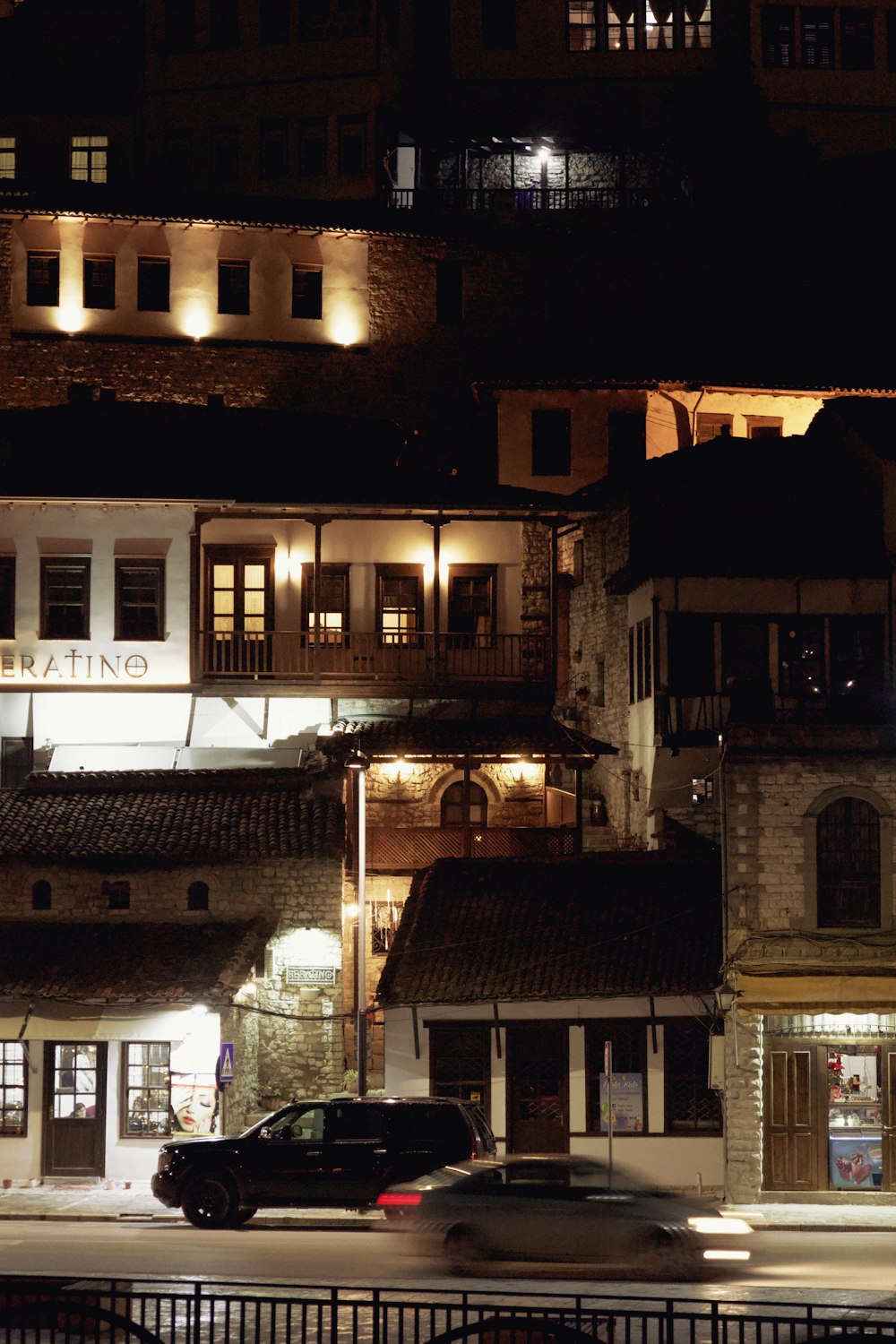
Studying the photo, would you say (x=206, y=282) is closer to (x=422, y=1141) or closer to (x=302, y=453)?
(x=302, y=453)

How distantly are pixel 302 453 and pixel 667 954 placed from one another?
21086mm

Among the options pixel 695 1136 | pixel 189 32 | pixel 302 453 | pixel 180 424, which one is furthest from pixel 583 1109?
pixel 189 32

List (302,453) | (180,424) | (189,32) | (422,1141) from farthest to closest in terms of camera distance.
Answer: (189,32)
(180,424)
(302,453)
(422,1141)

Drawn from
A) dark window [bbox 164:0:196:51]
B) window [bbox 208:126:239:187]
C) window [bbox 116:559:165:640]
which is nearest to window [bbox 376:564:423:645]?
window [bbox 116:559:165:640]

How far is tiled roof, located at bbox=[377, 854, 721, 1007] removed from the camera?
3141 centimetres

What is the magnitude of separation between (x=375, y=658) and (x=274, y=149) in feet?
77.1

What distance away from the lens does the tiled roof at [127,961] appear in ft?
105

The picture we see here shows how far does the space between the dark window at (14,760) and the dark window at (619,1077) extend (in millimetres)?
17315

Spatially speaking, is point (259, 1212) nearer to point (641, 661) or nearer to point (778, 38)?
point (641, 661)

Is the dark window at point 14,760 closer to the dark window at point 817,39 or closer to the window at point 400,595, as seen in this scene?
the window at point 400,595

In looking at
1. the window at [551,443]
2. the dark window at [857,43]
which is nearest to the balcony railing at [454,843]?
the window at [551,443]

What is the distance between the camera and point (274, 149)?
199 ft

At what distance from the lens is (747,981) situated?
29.9 meters

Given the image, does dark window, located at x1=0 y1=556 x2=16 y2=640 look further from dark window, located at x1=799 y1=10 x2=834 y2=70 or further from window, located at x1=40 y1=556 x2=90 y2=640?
dark window, located at x1=799 y1=10 x2=834 y2=70
